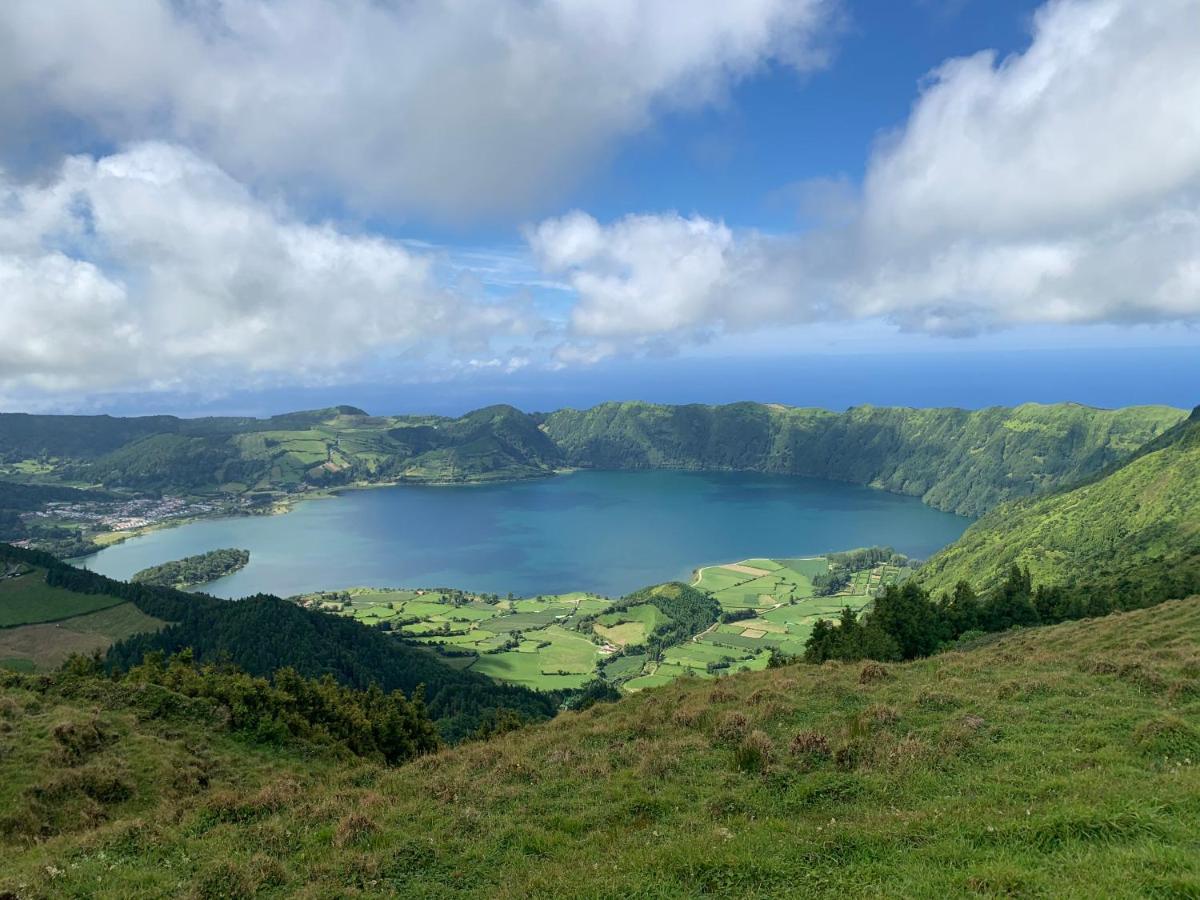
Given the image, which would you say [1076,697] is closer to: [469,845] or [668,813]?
[668,813]

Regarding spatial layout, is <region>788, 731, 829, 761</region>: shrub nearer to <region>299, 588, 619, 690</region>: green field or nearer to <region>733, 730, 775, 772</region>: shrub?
<region>733, 730, 775, 772</region>: shrub

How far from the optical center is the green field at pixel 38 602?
124 meters

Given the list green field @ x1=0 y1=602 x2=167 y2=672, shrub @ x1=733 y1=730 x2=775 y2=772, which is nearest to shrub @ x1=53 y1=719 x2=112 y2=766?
shrub @ x1=733 y1=730 x2=775 y2=772

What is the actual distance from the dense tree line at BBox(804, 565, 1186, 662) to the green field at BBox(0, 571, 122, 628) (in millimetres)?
146334

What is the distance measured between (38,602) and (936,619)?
167 meters

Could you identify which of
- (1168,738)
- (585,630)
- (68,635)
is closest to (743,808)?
(1168,738)

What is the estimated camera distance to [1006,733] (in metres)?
17.2

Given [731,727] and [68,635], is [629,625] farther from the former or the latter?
[731,727]

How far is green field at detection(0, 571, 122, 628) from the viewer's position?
12431 cm

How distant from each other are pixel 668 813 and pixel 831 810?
376 cm

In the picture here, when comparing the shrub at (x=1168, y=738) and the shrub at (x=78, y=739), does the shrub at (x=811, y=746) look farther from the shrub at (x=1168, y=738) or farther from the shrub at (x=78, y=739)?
the shrub at (x=78, y=739)

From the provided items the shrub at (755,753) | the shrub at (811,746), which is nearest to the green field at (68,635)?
the shrub at (755,753)

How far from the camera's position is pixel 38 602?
13088 cm

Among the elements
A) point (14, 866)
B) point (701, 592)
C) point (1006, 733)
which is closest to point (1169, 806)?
point (1006, 733)
